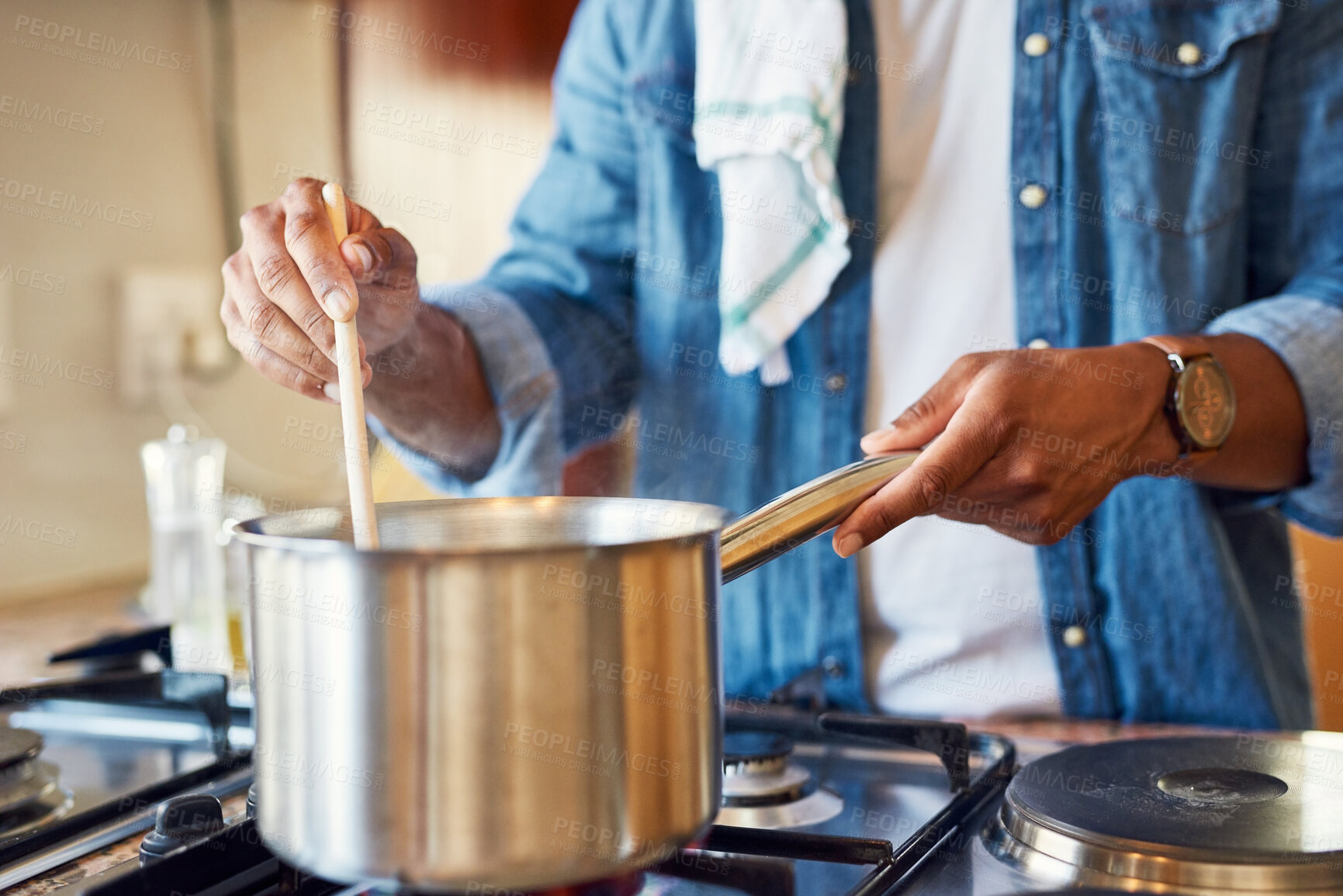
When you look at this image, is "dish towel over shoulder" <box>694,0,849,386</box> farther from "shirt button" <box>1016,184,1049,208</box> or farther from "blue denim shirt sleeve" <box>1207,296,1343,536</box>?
"blue denim shirt sleeve" <box>1207,296,1343,536</box>

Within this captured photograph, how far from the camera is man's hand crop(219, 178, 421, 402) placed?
0.54 m

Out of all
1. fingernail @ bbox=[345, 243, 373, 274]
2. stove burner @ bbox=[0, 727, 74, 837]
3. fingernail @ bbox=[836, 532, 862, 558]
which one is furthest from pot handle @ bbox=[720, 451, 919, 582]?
stove burner @ bbox=[0, 727, 74, 837]

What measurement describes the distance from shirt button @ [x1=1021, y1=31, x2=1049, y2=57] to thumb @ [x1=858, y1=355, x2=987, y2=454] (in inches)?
15.2

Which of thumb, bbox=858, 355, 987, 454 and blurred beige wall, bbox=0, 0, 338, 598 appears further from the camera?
blurred beige wall, bbox=0, 0, 338, 598

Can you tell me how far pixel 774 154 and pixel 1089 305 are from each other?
270mm

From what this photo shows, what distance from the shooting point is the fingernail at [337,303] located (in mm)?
493

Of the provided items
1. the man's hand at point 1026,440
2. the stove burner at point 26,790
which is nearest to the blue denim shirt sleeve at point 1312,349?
the man's hand at point 1026,440

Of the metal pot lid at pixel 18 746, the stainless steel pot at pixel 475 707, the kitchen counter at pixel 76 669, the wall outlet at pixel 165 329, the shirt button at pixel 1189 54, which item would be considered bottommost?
the kitchen counter at pixel 76 669

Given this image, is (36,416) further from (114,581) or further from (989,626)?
(989,626)

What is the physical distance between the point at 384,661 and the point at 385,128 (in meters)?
1.68

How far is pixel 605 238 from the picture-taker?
1.01 meters

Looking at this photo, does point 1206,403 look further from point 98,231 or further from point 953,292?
point 98,231

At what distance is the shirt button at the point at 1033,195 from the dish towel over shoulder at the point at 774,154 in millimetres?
139

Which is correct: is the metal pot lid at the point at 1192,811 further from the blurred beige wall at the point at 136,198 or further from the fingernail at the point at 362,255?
the blurred beige wall at the point at 136,198
